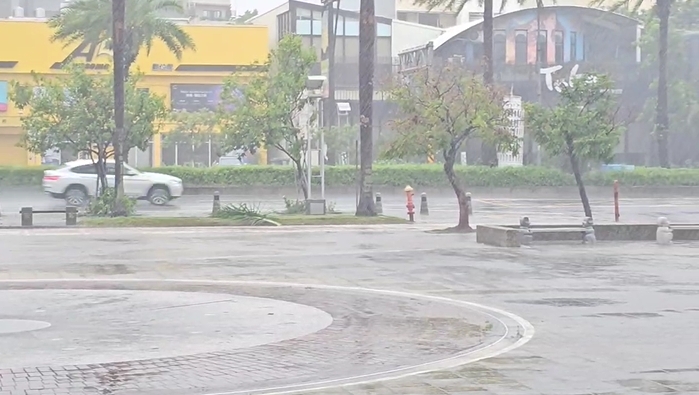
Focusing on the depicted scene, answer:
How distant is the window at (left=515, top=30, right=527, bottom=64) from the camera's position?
221 ft

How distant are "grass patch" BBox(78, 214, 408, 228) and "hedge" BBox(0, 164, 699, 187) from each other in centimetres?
1530

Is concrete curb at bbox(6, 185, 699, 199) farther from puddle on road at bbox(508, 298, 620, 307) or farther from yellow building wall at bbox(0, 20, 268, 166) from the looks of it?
puddle on road at bbox(508, 298, 620, 307)

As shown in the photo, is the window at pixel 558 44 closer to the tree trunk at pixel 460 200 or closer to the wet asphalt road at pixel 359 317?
the tree trunk at pixel 460 200

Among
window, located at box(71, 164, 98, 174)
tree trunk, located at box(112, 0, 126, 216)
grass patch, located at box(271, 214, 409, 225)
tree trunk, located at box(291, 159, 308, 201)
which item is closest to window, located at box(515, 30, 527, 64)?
tree trunk, located at box(291, 159, 308, 201)

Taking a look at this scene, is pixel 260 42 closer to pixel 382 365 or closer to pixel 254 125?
pixel 254 125

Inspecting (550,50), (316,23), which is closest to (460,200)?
(550,50)

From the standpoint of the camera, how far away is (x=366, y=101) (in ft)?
111

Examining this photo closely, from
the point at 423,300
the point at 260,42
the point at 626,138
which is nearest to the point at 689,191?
the point at 626,138

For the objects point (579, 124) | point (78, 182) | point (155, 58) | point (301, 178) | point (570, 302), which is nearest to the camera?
point (570, 302)

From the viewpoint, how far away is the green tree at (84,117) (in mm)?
35938

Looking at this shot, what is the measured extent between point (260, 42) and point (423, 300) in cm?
5287

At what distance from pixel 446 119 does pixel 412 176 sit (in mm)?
22234

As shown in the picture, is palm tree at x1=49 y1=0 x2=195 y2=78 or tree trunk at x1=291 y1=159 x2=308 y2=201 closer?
tree trunk at x1=291 y1=159 x2=308 y2=201

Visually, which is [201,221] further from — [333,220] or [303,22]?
[303,22]
